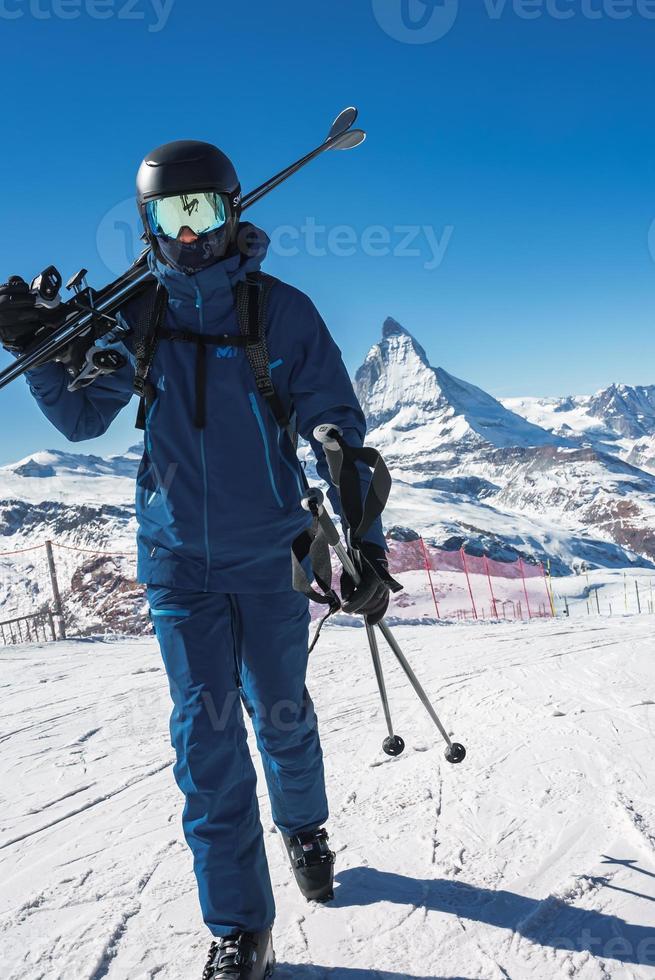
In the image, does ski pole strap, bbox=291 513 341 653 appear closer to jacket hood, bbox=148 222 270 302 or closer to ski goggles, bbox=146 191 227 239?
jacket hood, bbox=148 222 270 302

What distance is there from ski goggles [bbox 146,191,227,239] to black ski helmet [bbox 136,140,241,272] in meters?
0.02

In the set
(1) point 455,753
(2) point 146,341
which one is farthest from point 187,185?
(1) point 455,753

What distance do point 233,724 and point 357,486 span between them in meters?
0.85

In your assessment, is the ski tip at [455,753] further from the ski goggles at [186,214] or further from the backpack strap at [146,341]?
the ski goggles at [186,214]

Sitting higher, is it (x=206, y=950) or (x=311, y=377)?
(x=311, y=377)

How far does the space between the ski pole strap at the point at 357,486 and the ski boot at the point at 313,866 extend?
1.15 metres

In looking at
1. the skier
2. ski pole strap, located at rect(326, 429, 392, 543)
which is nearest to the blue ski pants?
the skier

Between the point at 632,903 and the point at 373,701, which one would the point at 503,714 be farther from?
the point at 632,903

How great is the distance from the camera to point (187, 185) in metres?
2.75

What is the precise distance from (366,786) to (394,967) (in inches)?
60.1

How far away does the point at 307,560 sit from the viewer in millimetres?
2570

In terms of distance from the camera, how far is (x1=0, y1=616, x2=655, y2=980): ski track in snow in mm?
2523

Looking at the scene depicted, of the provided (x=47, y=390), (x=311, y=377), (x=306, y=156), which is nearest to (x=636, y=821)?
(x=311, y=377)

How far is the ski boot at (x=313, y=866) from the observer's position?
2861 mm
